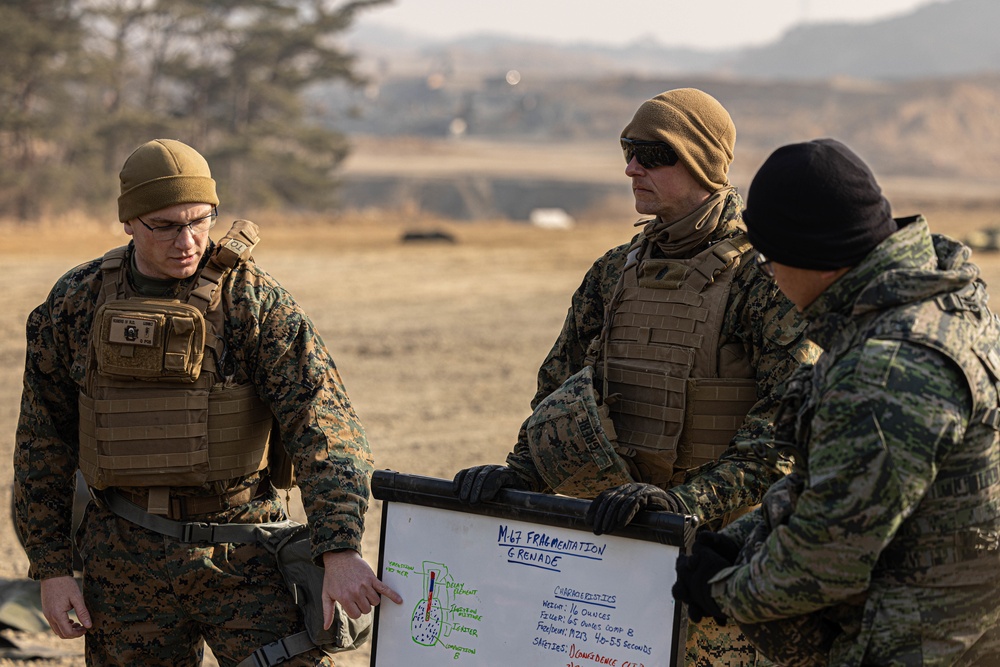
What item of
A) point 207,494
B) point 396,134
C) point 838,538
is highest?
point 838,538

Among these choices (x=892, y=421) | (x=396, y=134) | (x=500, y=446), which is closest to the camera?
(x=892, y=421)

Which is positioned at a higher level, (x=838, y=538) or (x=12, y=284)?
(x=838, y=538)

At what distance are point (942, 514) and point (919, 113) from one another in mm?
80555

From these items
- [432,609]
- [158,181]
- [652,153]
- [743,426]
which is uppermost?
[652,153]

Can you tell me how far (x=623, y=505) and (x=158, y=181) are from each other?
1.74m

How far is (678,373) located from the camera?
3.65 m

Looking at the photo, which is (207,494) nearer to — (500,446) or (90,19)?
(500,446)

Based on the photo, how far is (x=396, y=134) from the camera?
247 feet

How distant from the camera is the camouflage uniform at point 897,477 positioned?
236 centimetres

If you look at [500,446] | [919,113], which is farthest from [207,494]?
[919,113]

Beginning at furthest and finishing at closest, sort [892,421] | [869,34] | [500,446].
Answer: [869,34] → [500,446] → [892,421]

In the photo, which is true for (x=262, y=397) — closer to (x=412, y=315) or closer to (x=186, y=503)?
(x=186, y=503)

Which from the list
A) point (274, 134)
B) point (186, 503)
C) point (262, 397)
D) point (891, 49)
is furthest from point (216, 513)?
point (891, 49)

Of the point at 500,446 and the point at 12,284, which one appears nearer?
the point at 500,446
